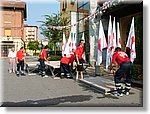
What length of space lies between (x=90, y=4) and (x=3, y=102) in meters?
13.5

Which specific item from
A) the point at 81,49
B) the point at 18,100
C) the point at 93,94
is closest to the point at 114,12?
the point at 81,49

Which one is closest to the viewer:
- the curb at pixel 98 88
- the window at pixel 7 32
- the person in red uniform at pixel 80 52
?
the curb at pixel 98 88

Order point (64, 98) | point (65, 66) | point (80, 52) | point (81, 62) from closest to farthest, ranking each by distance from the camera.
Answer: point (64, 98)
point (80, 52)
point (81, 62)
point (65, 66)

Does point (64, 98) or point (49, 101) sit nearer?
point (49, 101)

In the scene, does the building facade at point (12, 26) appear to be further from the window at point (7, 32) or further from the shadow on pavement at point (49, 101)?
the shadow on pavement at point (49, 101)

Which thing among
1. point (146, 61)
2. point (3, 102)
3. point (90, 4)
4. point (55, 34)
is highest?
point (90, 4)

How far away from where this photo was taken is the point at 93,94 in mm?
8805

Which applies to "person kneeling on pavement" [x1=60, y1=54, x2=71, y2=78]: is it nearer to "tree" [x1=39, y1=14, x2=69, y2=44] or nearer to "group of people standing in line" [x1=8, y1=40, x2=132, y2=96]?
"group of people standing in line" [x1=8, y1=40, x2=132, y2=96]

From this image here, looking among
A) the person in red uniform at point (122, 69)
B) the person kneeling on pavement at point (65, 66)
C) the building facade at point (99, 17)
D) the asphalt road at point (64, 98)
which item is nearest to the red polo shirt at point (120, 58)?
the person in red uniform at point (122, 69)

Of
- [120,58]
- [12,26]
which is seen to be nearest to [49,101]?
[120,58]

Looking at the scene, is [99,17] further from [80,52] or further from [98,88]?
[98,88]

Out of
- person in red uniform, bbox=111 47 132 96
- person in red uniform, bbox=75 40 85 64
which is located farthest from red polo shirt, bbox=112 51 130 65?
person in red uniform, bbox=75 40 85 64

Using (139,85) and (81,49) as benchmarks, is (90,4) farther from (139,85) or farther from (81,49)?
(139,85)

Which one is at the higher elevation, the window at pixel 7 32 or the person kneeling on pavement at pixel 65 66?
the window at pixel 7 32
